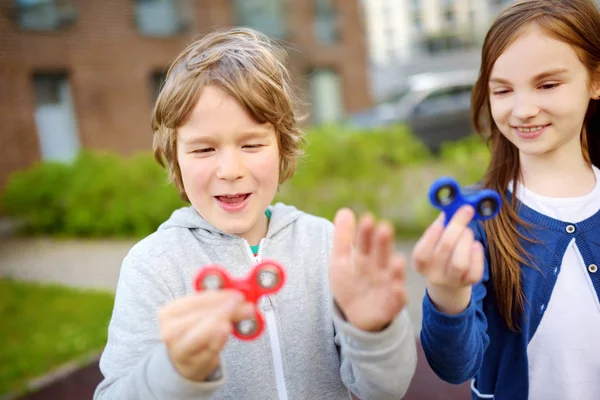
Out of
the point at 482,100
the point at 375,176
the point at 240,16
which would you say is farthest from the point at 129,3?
the point at 482,100

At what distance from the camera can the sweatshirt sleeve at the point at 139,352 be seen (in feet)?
3.36

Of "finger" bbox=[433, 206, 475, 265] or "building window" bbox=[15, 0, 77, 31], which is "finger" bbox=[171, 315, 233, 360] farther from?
"building window" bbox=[15, 0, 77, 31]

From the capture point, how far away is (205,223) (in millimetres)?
1454

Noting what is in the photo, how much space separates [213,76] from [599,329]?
1.23 metres

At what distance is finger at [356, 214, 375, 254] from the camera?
0.96m

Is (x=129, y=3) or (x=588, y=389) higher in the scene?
(x=129, y=3)

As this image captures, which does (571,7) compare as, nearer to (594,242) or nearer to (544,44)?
(544,44)

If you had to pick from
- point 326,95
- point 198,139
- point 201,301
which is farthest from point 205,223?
point 326,95

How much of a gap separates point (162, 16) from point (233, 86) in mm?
12433

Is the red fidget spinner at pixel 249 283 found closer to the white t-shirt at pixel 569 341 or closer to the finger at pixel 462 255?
the finger at pixel 462 255

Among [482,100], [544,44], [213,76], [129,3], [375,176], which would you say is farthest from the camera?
[129,3]

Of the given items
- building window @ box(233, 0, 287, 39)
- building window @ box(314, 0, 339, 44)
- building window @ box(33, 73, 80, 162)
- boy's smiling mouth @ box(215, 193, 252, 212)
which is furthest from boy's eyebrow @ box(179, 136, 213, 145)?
building window @ box(314, 0, 339, 44)

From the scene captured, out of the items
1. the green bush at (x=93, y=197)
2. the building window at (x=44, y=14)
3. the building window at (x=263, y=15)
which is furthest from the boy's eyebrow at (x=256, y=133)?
the building window at (x=263, y=15)

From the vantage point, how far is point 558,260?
4.97 ft
